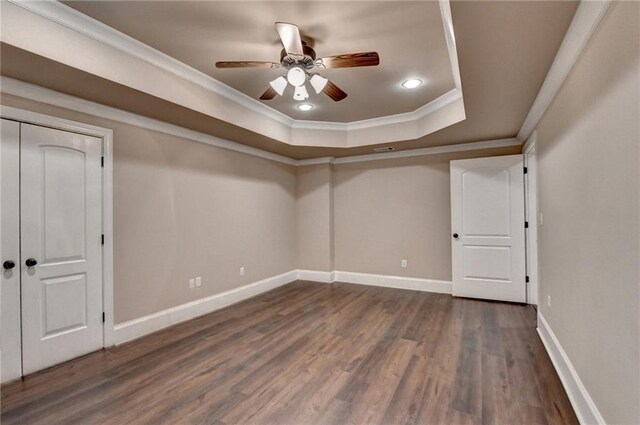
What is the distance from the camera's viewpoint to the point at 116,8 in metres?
Answer: 2.07

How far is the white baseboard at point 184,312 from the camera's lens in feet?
10.2

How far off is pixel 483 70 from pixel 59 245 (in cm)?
378

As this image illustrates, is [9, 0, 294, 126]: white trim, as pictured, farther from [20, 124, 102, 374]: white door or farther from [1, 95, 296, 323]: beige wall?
[20, 124, 102, 374]: white door

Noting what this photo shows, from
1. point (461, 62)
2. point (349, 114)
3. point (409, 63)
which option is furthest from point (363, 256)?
point (461, 62)

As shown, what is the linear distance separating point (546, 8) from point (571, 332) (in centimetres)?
212

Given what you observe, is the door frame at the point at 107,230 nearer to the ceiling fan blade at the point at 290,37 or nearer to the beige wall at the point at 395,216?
the ceiling fan blade at the point at 290,37

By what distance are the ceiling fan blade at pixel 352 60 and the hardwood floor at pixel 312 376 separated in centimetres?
243

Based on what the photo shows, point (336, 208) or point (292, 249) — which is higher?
point (336, 208)

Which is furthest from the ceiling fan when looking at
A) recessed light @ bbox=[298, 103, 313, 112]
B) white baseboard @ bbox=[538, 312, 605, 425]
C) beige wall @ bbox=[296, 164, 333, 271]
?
beige wall @ bbox=[296, 164, 333, 271]

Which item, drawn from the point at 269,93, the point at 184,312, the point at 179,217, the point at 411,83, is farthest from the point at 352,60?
the point at 184,312

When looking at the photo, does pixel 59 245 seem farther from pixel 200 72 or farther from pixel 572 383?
pixel 572 383

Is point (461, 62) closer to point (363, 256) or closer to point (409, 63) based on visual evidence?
point (409, 63)

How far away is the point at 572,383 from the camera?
2.07 meters

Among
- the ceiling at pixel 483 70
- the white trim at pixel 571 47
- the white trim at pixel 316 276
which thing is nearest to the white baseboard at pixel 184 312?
the white trim at pixel 316 276
